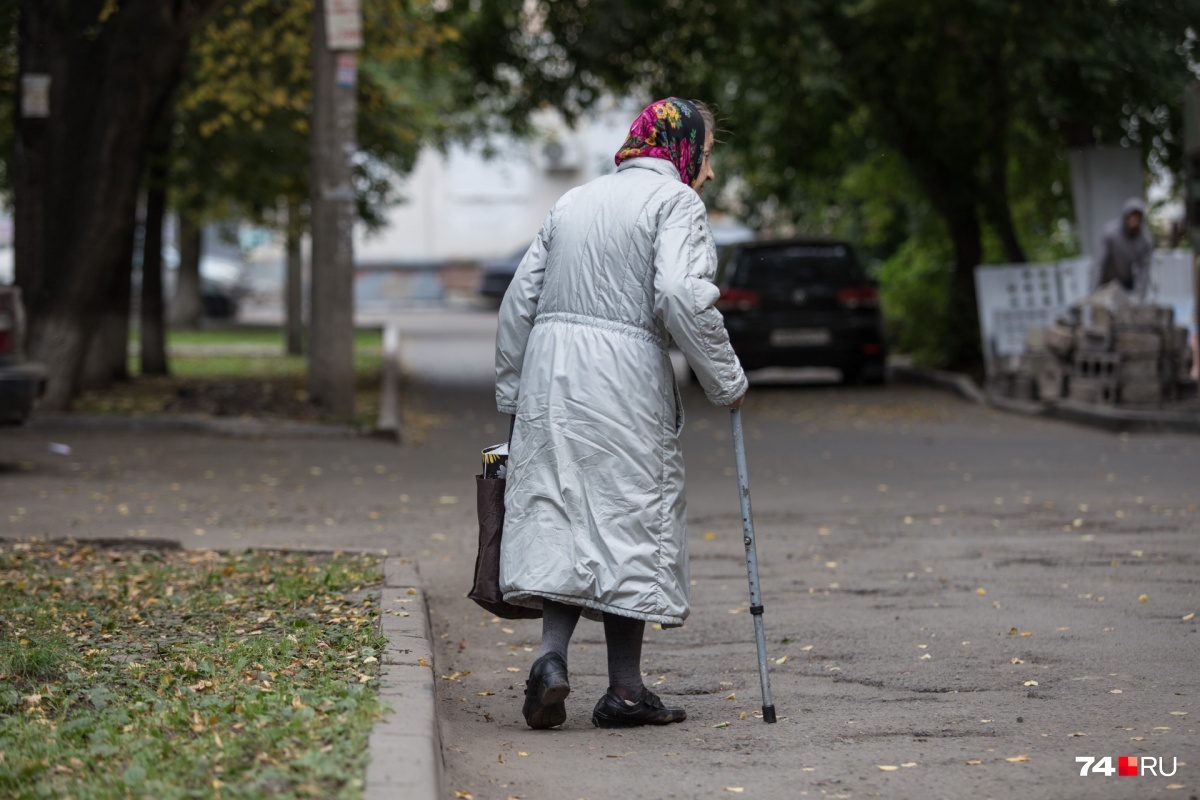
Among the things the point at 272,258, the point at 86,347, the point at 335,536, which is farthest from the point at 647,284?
the point at 272,258

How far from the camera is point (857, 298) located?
63.9 feet

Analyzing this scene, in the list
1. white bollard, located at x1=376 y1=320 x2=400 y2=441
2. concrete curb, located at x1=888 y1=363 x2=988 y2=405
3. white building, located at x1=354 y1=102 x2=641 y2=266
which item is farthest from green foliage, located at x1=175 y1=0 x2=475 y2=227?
white building, located at x1=354 y1=102 x2=641 y2=266

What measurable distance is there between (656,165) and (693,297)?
528 mm

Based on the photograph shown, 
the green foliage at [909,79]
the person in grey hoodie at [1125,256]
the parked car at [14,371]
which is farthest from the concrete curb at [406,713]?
the person in grey hoodie at [1125,256]

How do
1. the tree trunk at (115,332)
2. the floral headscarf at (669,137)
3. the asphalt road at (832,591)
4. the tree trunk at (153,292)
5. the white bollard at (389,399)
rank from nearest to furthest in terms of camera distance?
the asphalt road at (832,591), the floral headscarf at (669,137), the white bollard at (389,399), the tree trunk at (115,332), the tree trunk at (153,292)

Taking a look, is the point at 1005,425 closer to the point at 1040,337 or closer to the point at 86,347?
the point at 1040,337

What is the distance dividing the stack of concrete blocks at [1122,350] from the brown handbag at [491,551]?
36.3ft

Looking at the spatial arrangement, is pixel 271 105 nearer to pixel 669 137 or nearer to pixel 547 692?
pixel 669 137

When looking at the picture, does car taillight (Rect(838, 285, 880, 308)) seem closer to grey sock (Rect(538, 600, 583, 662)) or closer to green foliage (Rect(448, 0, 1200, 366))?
green foliage (Rect(448, 0, 1200, 366))

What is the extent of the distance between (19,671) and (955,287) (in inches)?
670

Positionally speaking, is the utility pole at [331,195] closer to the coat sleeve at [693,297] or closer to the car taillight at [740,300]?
the car taillight at [740,300]

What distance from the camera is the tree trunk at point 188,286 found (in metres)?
35.0

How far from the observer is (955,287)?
20500 millimetres

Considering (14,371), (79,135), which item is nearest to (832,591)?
(14,371)
